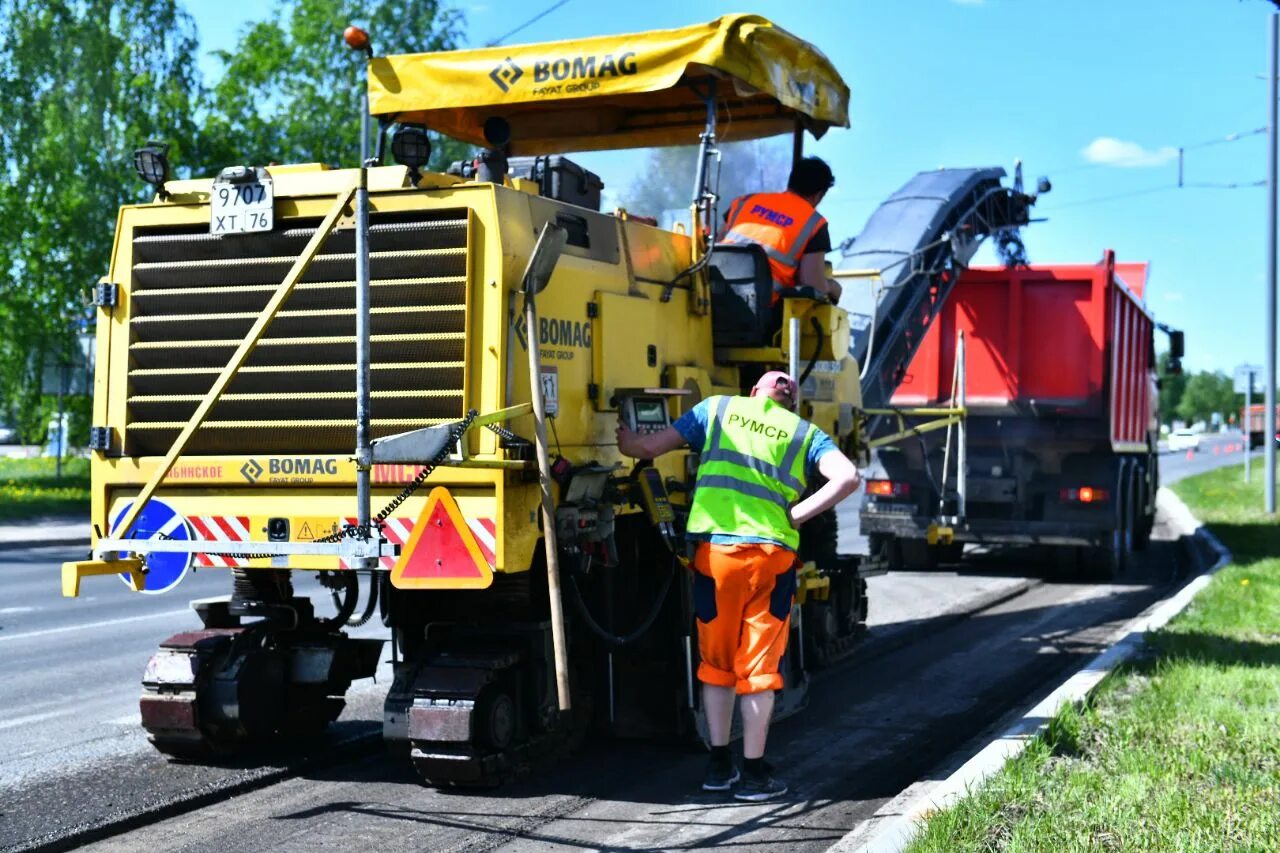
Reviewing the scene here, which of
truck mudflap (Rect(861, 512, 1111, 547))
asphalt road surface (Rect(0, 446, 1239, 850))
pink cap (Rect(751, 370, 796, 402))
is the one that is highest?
pink cap (Rect(751, 370, 796, 402))

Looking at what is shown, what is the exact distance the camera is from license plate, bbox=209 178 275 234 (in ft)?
21.5

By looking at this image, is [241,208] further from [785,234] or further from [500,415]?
[785,234]

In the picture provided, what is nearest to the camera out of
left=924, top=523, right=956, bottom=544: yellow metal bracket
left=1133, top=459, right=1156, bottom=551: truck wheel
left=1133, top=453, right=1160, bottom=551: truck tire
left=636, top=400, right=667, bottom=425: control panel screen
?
left=636, top=400, right=667, bottom=425: control panel screen

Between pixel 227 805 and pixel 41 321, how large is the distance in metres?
27.2

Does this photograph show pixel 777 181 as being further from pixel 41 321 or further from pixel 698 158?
pixel 41 321

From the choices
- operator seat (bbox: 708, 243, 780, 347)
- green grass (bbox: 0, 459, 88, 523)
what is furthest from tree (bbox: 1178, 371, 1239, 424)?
operator seat (bbox: 708, 243, 780, 347)

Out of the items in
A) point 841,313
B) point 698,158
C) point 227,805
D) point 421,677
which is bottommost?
point 227,805

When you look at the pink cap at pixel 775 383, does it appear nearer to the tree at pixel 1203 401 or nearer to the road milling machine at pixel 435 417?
the road milling machine at pixel 435 417

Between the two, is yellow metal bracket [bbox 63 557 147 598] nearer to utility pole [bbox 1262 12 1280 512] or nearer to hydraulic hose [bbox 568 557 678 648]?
hydraulic hose [bbox 568 557 678 648]

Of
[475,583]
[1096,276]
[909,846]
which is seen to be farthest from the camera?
[1096,276]

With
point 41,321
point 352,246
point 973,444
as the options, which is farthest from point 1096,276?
point 41,321

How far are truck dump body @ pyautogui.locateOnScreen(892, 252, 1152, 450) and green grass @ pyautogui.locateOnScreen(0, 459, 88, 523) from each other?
16.1 metres

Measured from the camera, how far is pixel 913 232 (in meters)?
13.5

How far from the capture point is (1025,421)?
615 inches
